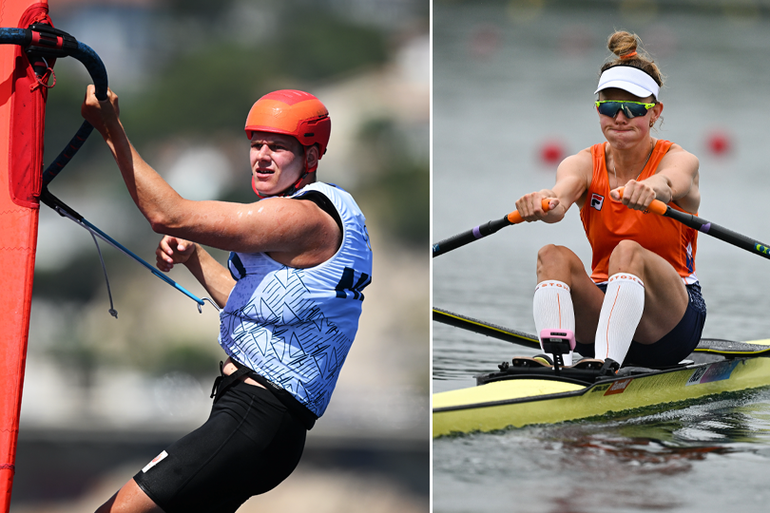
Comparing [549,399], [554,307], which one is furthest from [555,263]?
[549,399]

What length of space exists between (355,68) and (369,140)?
149cm

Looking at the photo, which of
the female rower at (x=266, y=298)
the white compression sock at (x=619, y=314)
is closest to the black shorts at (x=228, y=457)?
the female rower at (x=266, y=298)

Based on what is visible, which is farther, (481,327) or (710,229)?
(481,327)

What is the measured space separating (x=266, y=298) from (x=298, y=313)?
0.08 metres

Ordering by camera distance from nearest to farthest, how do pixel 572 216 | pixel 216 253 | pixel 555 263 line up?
1. pixel 555 263
2. pixel 572 216
3. pixel 216 253

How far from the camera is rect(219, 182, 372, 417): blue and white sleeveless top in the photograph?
186 cm

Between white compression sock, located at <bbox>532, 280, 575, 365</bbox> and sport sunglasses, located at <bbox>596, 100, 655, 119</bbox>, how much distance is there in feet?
2.09

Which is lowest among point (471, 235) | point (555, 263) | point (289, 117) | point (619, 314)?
point (619, 314)

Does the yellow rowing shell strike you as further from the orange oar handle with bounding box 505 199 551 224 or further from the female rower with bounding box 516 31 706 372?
the orange oar handle with bounding box 505 199 551 224

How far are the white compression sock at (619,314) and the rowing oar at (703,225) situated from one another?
0.24 meters

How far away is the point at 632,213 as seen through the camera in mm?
3004

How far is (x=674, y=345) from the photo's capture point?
122 inches

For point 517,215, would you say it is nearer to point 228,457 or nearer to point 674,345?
point 674,345

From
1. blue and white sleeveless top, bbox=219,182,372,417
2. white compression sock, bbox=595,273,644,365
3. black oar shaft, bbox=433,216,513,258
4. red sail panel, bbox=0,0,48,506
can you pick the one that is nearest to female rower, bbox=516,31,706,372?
white compression sock, bbox=595,273,644,365
